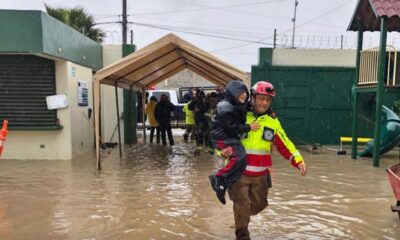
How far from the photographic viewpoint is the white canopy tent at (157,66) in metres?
8.30

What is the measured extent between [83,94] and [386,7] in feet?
26.1

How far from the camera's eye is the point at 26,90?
32.7 ft

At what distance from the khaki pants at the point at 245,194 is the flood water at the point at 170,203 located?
2.14ft

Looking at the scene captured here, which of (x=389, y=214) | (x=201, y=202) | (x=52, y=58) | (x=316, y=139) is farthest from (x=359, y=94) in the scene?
(x=52, y=58)

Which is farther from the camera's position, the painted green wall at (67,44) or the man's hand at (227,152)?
the painted green wall at (67,44)

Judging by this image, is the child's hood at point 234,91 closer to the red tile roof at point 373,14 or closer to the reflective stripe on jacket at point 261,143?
the reflective stripe on jacket at point 261,143

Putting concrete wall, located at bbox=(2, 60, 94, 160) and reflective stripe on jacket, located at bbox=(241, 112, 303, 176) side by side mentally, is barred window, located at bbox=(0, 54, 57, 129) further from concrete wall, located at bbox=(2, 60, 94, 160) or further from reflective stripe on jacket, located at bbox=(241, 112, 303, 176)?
reflective stripe on jacket, located at bbox=(241, 112, 303, 176)

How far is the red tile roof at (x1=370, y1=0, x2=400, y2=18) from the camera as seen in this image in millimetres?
9210

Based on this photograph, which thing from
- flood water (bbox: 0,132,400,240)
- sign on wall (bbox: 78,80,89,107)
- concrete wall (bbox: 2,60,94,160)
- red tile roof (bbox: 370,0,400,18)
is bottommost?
flood water (bbox: 0,132,400,240)

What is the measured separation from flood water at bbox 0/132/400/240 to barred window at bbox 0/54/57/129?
1033 millimetres

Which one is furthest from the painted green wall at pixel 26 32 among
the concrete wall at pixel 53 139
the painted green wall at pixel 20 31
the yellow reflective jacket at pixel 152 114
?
the yellow reflective jacket at pixel 152 114

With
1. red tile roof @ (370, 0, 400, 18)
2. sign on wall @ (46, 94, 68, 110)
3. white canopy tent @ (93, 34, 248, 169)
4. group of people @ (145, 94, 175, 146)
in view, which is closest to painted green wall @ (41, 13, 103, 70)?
sign on wall @ (46, 94, 68, 110)

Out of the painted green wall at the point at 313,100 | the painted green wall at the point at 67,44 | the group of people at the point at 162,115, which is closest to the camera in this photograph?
the painted green wall at the point at 67,44

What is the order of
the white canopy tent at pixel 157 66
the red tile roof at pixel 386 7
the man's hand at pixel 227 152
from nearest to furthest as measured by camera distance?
the man's hand at pixel 227 152 → the white canopy tent at pixel 157 66 → the red tile roof at pixel 386 7
